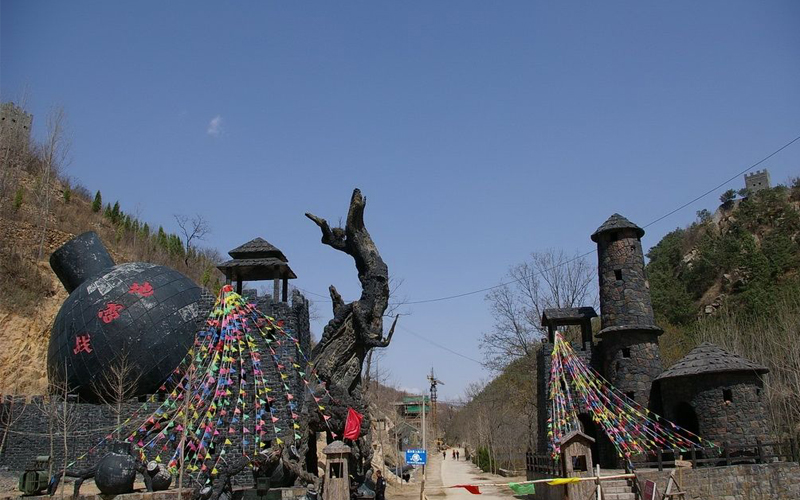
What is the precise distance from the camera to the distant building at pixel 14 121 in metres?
43.4

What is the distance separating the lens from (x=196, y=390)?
55.7 ft

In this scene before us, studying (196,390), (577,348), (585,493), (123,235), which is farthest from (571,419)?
(123,235)

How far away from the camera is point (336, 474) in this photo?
1259cm

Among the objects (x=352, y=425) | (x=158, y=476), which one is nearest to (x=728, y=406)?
(x=352, y=425)

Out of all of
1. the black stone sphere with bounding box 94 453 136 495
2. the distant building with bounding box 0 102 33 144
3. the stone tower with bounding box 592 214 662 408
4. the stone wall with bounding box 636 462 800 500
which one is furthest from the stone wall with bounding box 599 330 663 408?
the distant building with bounding box 0 102 33 144

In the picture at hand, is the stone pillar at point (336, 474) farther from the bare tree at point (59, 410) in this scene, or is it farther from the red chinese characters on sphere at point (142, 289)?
the red chinese characters on sphere at point (142, 289)

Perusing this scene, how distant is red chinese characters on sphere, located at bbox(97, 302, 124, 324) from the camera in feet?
68.6

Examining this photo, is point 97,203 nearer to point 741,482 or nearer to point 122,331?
point 122,331

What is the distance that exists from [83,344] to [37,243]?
1849 cm

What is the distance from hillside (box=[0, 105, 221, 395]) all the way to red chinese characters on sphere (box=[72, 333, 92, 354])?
9.54 meters

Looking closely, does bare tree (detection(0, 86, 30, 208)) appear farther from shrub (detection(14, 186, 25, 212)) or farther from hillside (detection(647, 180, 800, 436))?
hillside (detection(647, 180, 800, 436))

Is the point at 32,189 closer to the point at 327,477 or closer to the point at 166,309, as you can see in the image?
the point at 166,309

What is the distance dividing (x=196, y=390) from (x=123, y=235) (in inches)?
1330

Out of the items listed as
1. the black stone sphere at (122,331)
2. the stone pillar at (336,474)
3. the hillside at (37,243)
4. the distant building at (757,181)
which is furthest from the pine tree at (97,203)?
the distant building at (757,181)
